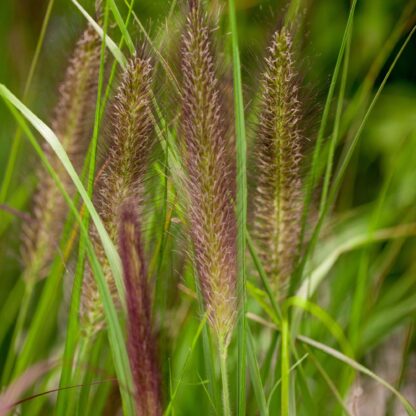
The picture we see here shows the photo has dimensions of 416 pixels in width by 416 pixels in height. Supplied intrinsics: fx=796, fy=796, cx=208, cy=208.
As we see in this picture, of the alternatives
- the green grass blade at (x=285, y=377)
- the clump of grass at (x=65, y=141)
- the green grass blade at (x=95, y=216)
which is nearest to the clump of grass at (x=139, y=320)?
the green grass blade at (x=95, y=216)

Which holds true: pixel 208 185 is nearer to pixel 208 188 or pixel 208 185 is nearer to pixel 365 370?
pixel 208 188

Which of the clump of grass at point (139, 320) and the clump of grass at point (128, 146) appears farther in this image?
the clump of grass at point (128, 146)

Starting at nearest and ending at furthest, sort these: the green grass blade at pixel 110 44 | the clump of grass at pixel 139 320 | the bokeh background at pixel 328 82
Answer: the clump of grass at pixel 139 320 → the green grass blade at pixel 110 44 → the bokeh background at pixel 328 82

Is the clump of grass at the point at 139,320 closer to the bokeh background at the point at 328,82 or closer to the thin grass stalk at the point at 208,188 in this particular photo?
the thin grass stalk at the point at 208,188

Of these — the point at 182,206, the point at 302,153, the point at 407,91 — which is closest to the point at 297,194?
the point at 302,153

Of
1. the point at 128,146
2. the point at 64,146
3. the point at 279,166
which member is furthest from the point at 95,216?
the point at 64,146

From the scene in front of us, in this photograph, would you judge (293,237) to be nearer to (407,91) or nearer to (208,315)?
(208,315)

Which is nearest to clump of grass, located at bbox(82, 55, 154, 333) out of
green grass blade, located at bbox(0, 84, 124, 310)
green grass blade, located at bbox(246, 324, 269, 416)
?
green grass blade, located at bbox(0, 84, 124, 310)

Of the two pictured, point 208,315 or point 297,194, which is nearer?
point 208,315
